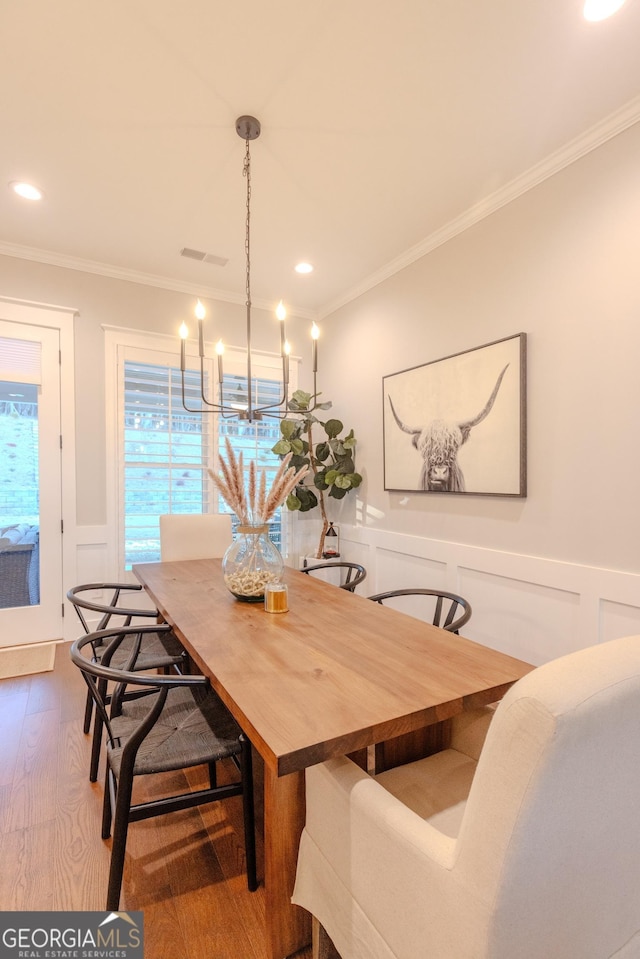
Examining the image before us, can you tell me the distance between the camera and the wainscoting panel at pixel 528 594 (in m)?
2.17

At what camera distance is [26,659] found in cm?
328

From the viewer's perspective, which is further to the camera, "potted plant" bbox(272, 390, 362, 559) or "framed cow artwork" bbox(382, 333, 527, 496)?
"potted plant" bbox(272, 390, 362, 559)

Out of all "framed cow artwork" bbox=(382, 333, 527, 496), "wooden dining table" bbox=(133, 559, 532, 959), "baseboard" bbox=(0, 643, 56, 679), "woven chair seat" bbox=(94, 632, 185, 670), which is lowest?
"baseboard" bbox=(0, 643, 56, 679)

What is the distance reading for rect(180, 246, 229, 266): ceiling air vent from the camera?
3.43m

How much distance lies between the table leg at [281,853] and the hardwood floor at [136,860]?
10 cm

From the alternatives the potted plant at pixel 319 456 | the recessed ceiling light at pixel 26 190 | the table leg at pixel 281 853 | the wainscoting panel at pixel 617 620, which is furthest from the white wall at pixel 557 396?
the recessed ceiling light at pixel 26 190

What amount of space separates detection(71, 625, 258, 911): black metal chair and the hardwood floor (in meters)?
0.10

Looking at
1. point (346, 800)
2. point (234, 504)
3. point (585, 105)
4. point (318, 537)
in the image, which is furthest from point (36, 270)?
point (346, 800)

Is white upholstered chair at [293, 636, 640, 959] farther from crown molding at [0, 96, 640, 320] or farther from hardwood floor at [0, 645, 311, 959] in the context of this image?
crown molding at [0, 96, 640, 320]

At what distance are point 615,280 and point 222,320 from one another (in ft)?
10.1

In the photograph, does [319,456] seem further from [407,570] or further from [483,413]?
[483,413]

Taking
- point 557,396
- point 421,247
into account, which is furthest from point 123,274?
point 557,396

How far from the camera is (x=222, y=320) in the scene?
4.17 meters

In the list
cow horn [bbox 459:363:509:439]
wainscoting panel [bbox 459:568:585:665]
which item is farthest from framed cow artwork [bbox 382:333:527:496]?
wainscoting panel [bbox 459:568:585:665]
